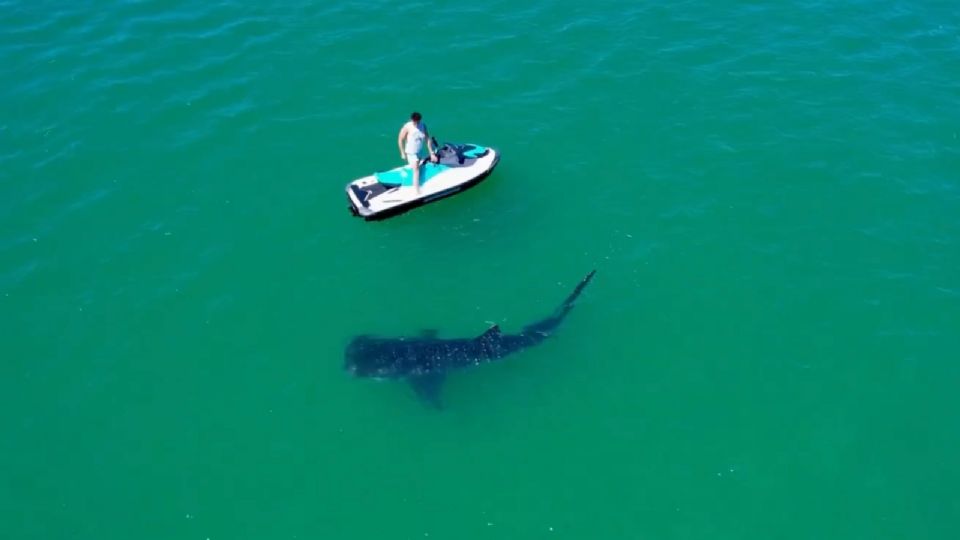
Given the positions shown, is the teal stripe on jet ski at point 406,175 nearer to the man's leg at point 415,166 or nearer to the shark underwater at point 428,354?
the man's leg at point 415,166

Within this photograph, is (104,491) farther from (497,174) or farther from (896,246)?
(896,246)

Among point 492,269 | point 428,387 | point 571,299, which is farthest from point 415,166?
point 428,387

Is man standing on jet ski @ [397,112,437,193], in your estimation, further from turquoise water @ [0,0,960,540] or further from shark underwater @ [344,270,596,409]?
shark underwater @ [344,270,596,409]

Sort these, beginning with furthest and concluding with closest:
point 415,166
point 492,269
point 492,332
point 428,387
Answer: point 415,166 → point 492,269 → point 492,332 → point 428,387

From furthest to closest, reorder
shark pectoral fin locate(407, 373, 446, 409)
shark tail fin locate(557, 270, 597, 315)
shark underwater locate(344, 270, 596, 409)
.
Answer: shark tail fin locate(557, 270, 597, 315), shark underwater locate(344, 270, 596, 409), shark pectoral fin locate(407, 373, 446, 409)

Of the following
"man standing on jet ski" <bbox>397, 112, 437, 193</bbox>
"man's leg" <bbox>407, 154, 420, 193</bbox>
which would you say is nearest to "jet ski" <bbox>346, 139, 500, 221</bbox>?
"man's leg" <bbox>407, 154, 420, 193</bbox>

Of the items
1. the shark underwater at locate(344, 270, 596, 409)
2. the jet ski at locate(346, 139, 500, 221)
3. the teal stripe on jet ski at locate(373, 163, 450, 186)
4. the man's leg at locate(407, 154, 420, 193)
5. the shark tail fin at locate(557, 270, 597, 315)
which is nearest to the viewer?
the shark underwater at locate(344, 270, 596, 409)

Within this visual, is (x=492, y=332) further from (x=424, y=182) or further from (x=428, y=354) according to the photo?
(x=424, y=182)
